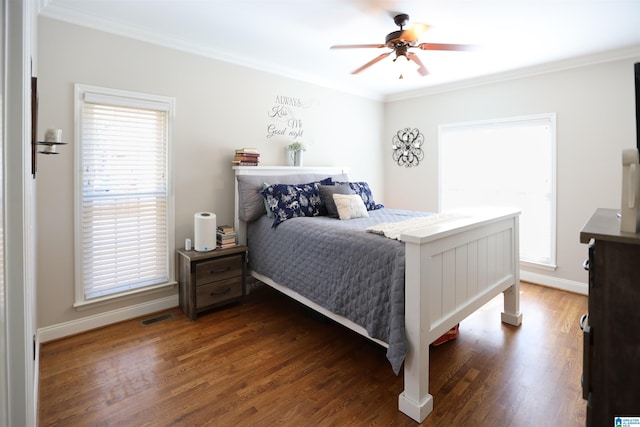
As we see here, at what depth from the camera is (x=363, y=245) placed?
81.8 inches

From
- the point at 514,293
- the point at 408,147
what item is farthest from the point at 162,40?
the point at 514,293

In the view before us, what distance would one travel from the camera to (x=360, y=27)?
2742 millimetres

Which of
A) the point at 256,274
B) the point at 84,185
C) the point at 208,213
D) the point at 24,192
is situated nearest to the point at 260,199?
the point at 208,213

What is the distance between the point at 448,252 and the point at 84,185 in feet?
8.76

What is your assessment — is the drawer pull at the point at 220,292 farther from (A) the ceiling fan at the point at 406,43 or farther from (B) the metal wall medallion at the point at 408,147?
(B) the metal wall medallion at the point at 408,147

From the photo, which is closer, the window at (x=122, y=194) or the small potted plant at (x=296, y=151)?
the window at (x=122, y=194)

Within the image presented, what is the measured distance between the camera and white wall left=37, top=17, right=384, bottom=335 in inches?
97.2

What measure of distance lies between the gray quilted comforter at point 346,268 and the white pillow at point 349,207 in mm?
98

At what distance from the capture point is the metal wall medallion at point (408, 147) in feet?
15.7

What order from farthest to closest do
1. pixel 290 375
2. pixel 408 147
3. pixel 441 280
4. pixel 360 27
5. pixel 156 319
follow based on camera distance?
pixel 408 147
pixel 156 319
pixel 360 27
pixel 290 375
pixel 441 280

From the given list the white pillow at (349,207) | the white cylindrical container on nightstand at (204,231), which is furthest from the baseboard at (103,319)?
the white pillow at (349,207)

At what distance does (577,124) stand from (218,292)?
3.90m

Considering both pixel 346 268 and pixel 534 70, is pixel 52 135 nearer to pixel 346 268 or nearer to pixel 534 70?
pixel 346 268

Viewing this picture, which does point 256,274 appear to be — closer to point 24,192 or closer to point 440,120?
point 24,192
